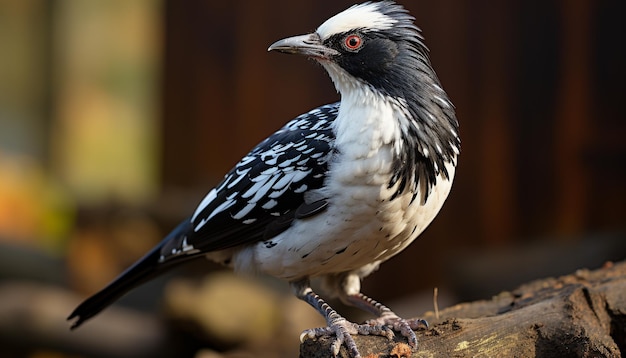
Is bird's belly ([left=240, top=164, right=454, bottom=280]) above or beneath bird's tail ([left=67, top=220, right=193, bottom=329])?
above

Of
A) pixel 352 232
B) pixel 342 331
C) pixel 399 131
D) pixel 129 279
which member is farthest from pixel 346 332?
pixel 129 279

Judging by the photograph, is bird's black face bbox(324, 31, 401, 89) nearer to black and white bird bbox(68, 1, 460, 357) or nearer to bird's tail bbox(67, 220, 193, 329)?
black and white bird bbox(68, 1, 460, 357)

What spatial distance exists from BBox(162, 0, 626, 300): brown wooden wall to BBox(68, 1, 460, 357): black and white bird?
3021 millimetres

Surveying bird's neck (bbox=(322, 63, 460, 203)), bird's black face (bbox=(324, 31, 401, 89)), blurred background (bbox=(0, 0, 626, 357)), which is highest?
bird's black face (bbox=(324, 31, 401, 89))

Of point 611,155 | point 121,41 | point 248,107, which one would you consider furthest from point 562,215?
point 121,41

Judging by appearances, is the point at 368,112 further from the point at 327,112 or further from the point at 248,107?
the point at 248,107

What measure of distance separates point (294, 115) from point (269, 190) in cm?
345

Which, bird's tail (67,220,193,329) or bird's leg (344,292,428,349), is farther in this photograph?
bird's tail (67,220,193,329)

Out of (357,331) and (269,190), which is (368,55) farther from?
(357,331)

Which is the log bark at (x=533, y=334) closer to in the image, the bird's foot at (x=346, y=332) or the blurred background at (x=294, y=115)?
the bird's foot at (x=346, y=332)

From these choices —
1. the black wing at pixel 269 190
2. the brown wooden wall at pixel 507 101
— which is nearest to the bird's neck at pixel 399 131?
the black wing at pixel 269 190

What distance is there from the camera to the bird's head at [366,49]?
299 cm

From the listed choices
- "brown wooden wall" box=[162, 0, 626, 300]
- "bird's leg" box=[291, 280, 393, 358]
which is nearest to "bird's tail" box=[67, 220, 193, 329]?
"bird's leg" box=[291, 280, 393, 358]

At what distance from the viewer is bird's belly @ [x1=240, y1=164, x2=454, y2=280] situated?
295cm
